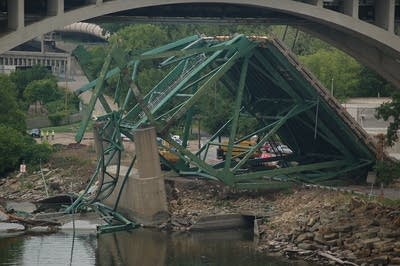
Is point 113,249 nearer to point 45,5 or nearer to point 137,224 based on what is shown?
point 137,224

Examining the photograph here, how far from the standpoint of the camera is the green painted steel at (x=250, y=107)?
48312mm

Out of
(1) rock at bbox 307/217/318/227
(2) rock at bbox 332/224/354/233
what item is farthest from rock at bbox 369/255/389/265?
(1) rock at bbox 307/217/318/227

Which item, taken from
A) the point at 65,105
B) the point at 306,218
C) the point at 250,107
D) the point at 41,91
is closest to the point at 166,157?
the point at 250,107

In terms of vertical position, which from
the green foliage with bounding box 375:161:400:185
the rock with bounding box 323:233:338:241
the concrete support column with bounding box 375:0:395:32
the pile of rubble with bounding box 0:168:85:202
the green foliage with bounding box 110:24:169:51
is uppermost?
the green foliage with bounding box 110:24:169:51

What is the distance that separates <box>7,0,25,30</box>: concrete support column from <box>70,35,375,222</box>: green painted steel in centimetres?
888

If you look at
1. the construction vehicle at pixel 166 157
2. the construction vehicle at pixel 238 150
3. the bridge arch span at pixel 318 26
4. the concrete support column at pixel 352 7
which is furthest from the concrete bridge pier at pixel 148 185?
the concrete support column at pixel 352 7

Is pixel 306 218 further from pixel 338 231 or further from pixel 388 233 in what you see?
pixel 388 233

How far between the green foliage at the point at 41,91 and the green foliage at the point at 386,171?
4198cm

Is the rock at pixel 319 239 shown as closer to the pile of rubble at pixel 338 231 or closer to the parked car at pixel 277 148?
the pile of rubble at pixel 338 231

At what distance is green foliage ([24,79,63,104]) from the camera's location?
86.1 metres

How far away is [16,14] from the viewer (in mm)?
38125

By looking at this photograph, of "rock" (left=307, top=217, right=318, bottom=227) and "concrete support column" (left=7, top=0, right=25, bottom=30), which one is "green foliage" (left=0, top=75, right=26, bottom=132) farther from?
"concrete support column" (left=7, top=0, right=25, bottom=30)

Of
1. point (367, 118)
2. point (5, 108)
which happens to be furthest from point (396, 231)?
point (5, 108)

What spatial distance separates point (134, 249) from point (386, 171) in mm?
10787
